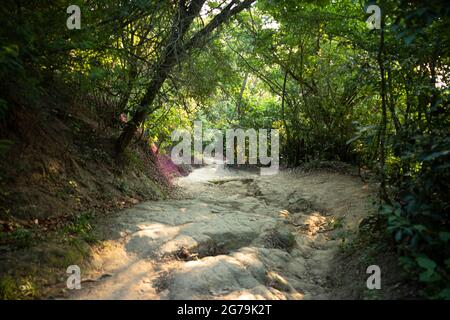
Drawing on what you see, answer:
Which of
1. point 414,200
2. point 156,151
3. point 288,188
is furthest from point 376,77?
point 156,151

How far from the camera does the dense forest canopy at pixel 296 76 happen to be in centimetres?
330

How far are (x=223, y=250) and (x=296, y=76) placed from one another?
322 inches

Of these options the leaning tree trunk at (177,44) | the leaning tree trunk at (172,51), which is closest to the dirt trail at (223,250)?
the leaning tree trunk at (177,44)

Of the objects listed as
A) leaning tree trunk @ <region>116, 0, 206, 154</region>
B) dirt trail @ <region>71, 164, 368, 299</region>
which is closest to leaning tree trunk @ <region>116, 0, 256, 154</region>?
leaning tree trunk @ <region>116, 0, 206, 154</region>

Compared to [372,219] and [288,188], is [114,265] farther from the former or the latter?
[288,188]

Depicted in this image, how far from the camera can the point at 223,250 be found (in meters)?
4.75

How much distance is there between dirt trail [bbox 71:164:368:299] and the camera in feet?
11.6

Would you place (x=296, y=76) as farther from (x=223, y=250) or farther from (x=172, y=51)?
(x=223, y=250)

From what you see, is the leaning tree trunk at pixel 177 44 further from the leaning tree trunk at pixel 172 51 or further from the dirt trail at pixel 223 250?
the dirt trail at pixel 223 250

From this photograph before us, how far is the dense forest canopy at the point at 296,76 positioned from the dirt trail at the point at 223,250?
1.14 m

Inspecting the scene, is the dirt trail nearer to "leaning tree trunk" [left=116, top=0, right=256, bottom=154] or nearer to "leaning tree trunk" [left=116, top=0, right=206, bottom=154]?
"leaning tree trunk" [left=116, top=0, right=256, bottom=154]

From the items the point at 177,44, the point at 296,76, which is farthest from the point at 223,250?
the point at 296,76

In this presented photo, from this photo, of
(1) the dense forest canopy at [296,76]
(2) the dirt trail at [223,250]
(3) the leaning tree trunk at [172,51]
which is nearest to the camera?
(1) the dense forest canopy at [296,76]

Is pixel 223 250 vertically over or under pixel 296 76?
under
